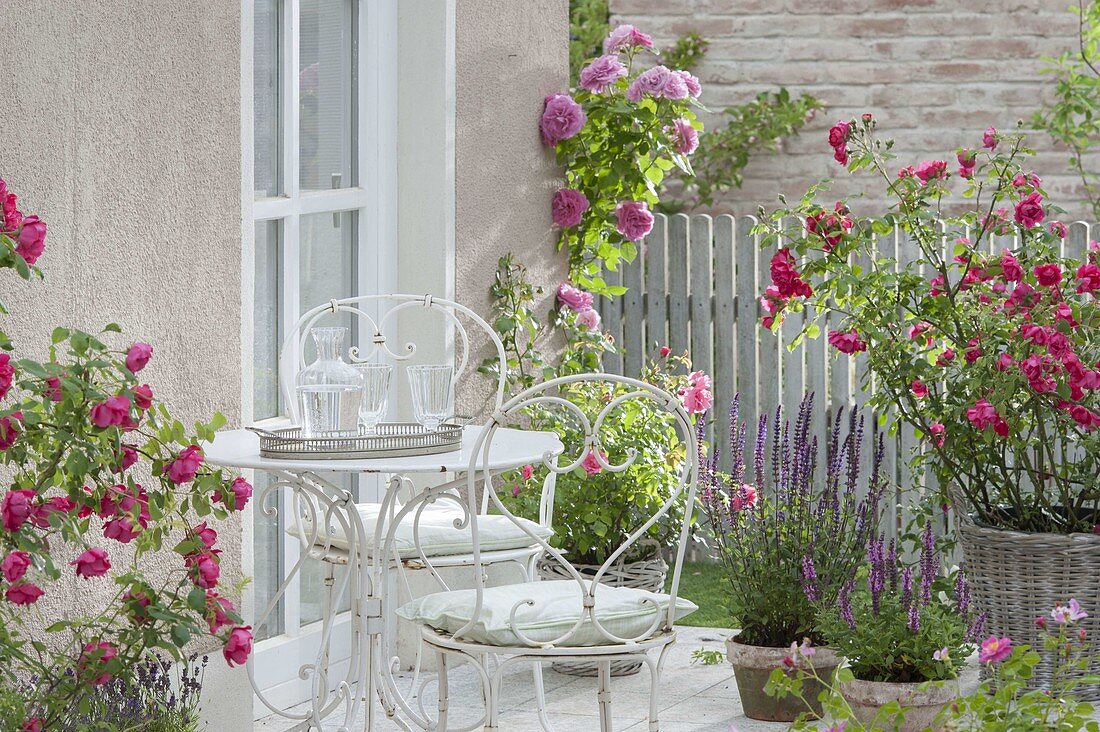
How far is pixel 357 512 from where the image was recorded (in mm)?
3316

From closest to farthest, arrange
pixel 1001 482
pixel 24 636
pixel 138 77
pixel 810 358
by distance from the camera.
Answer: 1. pixel 24 636
2. pixel 138 77
3. pixel 1001 482
4. pixel 810 358

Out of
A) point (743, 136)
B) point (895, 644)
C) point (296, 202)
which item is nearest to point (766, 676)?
point (895, 644)

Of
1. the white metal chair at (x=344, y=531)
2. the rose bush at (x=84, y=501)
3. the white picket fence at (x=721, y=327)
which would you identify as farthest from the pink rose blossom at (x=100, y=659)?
the white picket fence at (x=721, y=327)

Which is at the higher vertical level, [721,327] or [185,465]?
[721,327]

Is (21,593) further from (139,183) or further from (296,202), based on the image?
(296,202)

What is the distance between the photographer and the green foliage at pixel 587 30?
308 inches

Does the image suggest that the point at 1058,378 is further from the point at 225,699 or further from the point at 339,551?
the point at 225,699

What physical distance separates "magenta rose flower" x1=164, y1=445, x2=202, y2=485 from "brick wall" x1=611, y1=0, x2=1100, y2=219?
4.85 metres

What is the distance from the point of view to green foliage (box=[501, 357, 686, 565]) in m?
4.63

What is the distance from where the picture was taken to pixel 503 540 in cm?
385

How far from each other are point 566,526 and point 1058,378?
59.9 inches

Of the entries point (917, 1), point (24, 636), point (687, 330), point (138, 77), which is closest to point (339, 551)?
point (24, 636)

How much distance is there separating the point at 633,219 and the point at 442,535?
6.44 feet

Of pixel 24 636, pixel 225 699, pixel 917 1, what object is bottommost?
pixel 225 699
